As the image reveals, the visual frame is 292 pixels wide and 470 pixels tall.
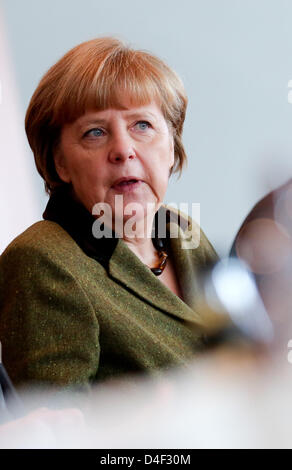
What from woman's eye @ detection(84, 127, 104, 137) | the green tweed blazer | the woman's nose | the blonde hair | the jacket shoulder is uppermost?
the blonde hair

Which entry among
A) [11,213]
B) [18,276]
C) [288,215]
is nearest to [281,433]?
[288,215]

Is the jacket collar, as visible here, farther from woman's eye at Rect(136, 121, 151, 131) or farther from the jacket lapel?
woman's eye at Rect(136, 121, 151, 131)

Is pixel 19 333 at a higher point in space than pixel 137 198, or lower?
lower

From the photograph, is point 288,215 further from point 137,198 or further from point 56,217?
point 56,217

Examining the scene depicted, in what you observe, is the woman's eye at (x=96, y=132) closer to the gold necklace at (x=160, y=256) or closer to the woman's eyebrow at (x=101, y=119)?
the woman's eyebrow at (x=101, y=119)

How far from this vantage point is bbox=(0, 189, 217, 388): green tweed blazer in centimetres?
A: 87

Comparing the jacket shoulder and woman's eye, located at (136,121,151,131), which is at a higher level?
woman's eye, located at (136,121,151,131)

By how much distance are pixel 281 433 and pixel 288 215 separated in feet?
0.98

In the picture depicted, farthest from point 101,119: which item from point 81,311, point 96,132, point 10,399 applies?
point 10,399

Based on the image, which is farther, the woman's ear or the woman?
the woman's ear

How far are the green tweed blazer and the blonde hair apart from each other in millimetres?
109

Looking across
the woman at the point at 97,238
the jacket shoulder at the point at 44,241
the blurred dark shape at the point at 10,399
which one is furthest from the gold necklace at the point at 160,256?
the blurred dark shape at the point at 10,399

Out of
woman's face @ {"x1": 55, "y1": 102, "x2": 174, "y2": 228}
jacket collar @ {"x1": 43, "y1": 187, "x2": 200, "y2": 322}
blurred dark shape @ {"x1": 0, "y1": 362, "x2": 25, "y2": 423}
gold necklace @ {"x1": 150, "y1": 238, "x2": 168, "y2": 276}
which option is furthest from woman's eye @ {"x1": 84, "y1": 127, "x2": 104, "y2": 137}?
blurred dark shape @ {"x1": 0, "y1": 362, "x2": 25, "y2": 423}

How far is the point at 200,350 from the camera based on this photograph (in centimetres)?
98
